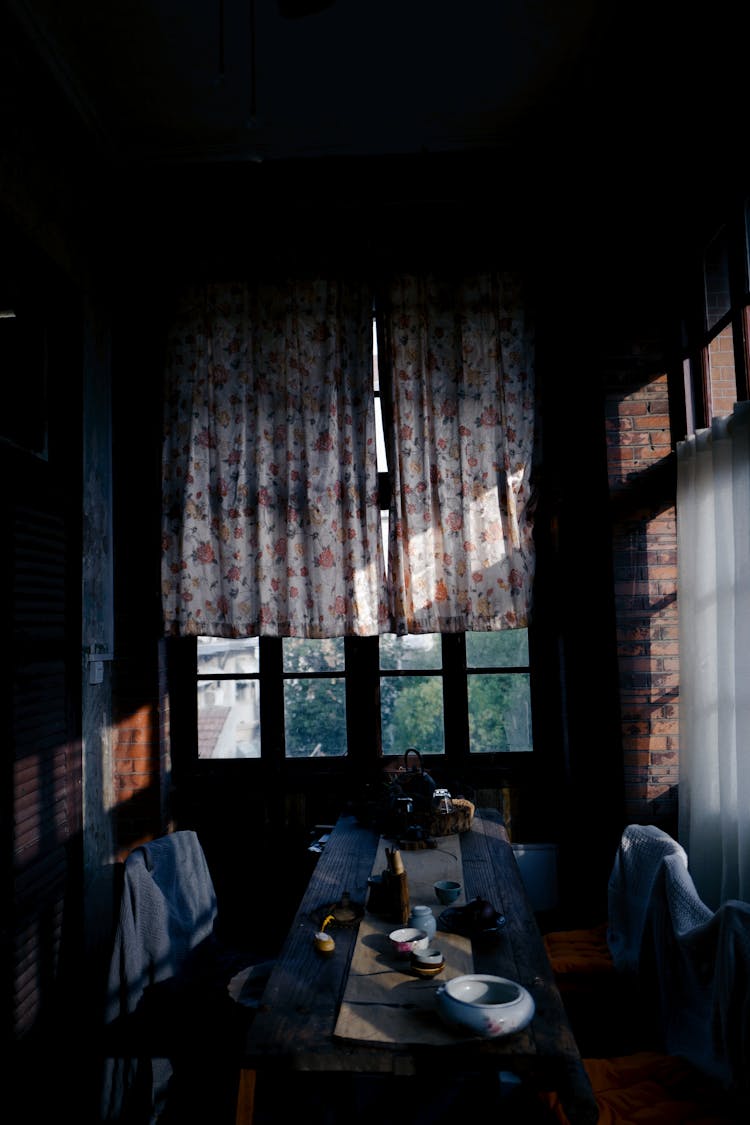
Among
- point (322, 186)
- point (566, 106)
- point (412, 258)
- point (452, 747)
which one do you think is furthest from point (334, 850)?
point (566, 106)

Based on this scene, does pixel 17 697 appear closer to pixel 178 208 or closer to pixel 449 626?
pixel 449 626

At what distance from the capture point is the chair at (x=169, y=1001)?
8.05 ft

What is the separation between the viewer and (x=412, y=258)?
13.7 feet

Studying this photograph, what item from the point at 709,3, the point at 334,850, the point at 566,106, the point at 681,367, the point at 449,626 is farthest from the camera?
the point at 449,626

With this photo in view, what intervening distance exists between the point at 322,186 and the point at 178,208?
787 mm

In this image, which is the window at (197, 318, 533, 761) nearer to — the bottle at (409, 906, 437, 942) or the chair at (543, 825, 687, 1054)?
the chair at (543, 825, 687, 1054)

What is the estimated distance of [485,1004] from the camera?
1848 millimetres

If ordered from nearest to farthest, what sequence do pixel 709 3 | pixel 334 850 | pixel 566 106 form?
pixel 709 3
pixel 334 850
pixel 566 106

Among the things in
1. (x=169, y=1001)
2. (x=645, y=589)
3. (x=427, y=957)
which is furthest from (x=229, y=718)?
(x=427, y=957)

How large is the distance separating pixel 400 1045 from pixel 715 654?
1926 mm

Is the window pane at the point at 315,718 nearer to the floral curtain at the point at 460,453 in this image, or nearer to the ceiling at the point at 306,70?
the floral curtain at the point at 460,453

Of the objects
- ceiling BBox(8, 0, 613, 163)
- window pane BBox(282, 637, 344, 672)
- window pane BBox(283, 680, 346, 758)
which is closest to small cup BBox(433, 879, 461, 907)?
window pane BBox(283, 680, 346, 758)

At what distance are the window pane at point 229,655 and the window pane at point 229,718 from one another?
7 centimetres

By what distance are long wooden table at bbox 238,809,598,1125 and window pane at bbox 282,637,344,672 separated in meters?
1.54
